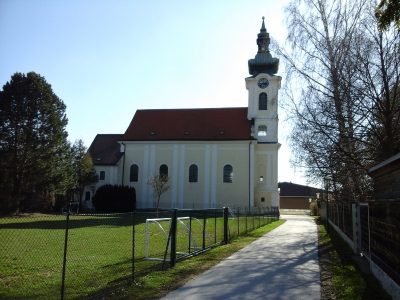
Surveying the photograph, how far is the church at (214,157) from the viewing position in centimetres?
5069

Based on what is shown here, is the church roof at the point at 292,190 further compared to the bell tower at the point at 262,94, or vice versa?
the church roof at the point at 292,190

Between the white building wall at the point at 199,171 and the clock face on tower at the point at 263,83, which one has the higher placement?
the clock face on tower at the point at 263,83

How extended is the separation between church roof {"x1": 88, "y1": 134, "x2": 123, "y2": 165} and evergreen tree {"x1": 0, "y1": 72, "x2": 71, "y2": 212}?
977cm

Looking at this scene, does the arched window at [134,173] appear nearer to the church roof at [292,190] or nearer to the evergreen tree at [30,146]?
the evergreen tree at [30,146]

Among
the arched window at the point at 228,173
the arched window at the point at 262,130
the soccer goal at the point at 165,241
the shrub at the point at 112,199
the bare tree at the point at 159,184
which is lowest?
the soccer goal at the point at 165,241

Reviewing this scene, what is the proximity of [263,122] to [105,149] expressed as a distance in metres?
20.9

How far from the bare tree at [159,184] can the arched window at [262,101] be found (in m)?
14.1

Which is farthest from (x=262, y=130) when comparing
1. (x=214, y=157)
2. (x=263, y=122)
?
(x=214, y=157)

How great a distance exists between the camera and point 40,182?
42312mm

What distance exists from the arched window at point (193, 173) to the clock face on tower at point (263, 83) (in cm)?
1249

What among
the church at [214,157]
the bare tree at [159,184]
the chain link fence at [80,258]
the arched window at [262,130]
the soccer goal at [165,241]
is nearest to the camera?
the chain link fence at [80,258]

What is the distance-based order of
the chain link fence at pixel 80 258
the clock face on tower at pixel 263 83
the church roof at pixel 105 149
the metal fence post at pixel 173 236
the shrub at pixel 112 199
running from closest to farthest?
the chain link fence at pixel 80 258 < the metal fence post at pixel 173 236 < the shrub at pixel 112 199 < the clock face on tower at pixel 263 83 < the church roof at pixel 105 149

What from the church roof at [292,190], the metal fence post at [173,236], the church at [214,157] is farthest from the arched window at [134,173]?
the church roof at [292,190]

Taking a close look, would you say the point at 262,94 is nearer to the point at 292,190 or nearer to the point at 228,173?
the point at 228,173
